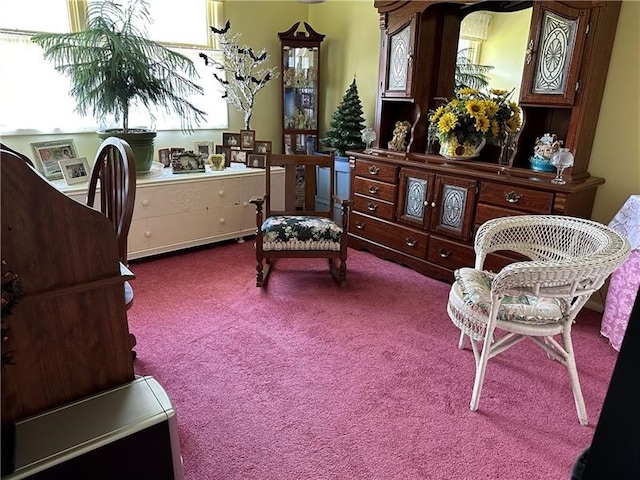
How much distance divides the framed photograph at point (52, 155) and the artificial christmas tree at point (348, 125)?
215 centimetres

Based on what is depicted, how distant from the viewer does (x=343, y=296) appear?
3004 millimetres

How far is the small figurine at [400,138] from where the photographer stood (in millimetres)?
3594

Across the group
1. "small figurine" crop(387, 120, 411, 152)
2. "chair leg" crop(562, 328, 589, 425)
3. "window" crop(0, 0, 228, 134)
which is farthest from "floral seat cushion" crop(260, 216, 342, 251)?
"window" crop(0, 0, 228, 134)

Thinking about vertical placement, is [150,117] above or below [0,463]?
above

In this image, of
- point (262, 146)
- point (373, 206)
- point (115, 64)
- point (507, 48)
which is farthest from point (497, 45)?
point (115, 64)

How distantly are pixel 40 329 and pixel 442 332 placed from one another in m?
2.10

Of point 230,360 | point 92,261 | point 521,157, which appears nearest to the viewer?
point 92,261

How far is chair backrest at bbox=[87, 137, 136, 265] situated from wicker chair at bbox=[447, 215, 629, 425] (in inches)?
56.4

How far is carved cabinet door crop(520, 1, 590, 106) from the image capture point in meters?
2.46

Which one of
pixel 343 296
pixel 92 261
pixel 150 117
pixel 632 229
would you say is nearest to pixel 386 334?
pixel 343 296

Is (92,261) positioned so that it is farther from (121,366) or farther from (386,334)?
(386,334)

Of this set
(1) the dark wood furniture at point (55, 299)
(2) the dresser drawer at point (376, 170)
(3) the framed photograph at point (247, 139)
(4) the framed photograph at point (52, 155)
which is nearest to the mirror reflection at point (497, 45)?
(2) the dresser drawer at point (376, 170)

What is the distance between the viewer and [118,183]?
1.81 meters

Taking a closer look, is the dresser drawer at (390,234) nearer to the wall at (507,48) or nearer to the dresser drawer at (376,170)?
the dresser drawer at (376,170)
